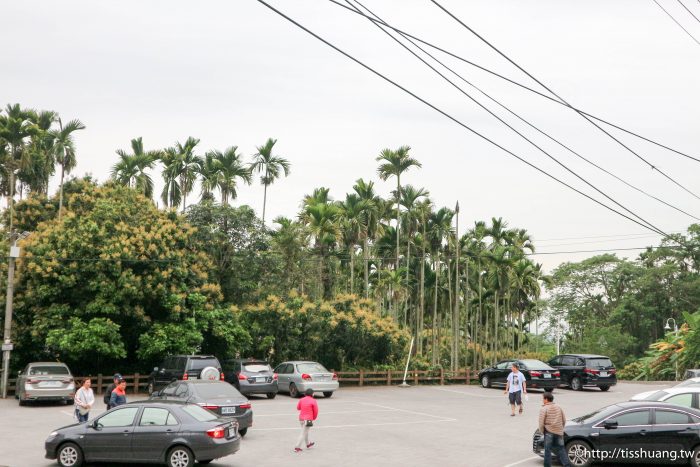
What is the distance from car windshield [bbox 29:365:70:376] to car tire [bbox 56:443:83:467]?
13.1 meters

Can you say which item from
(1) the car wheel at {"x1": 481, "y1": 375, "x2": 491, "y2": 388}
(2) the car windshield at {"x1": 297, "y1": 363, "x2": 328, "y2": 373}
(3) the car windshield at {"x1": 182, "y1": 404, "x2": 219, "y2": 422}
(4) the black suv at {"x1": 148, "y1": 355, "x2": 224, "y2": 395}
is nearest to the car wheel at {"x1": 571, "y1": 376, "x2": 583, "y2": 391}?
(1) the car wheel at {"x1": 481, "y1": 375, "x2": 491, "y2": 388}

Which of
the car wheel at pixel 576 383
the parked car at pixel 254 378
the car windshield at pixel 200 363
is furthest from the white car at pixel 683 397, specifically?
the car wheel at pixel 576 383

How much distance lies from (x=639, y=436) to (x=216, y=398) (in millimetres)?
9451

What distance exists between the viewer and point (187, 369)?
27.2 meters

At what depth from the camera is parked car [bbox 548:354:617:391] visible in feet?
115

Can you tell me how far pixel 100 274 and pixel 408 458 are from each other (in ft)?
63.2

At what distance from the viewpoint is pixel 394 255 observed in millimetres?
59031

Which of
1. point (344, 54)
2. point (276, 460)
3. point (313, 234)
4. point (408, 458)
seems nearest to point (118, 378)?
point (276, 460)

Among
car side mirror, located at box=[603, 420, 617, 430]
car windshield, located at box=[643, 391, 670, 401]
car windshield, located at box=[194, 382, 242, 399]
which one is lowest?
car side mirror, located at box=[603, 420, 617, 430]

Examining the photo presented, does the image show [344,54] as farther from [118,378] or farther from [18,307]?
[18,307]

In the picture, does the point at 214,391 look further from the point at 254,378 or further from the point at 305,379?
the point at 305,379

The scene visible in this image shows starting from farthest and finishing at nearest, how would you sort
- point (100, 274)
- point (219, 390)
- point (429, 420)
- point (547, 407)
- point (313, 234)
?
point (313, 234), point (100, 274), point (429, 420), point (219, 390), point (547, 407)

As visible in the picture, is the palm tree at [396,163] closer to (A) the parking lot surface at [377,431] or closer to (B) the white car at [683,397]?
(A) the parking lot surface at [377,431]

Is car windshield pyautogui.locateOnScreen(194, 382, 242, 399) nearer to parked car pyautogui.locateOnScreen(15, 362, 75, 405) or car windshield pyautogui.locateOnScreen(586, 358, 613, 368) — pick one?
parked car pyautogui.locateOnScreen(15, 362, 75, 405)
